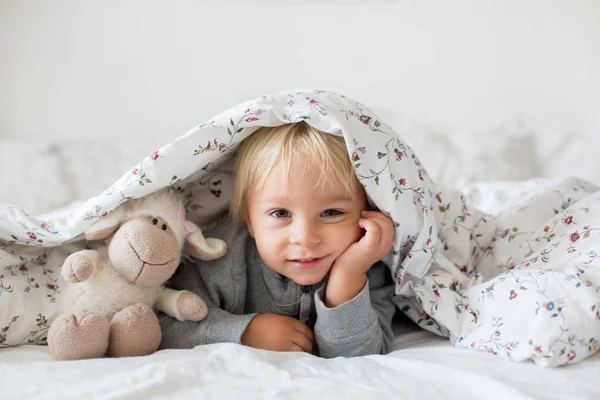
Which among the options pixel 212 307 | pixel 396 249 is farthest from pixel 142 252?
pixel 396 249

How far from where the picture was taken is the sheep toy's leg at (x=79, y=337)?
94cm

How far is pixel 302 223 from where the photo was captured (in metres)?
1.02

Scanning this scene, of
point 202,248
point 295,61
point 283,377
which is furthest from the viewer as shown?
point 295,61

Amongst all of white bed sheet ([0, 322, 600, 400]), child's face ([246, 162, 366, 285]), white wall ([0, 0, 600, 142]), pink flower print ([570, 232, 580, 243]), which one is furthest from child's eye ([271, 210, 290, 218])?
white wall ([0, 0, 600, 142])

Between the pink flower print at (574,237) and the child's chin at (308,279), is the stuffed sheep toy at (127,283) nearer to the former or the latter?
the child's chin at (308,279)

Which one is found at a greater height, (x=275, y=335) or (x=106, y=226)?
(x=106, y=226)

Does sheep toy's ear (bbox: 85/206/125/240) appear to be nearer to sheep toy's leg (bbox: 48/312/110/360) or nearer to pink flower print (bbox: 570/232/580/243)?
sheep toy's leg (bbox: 48/312/110/360)

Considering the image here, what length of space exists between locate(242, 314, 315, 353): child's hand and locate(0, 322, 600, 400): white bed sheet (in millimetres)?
57

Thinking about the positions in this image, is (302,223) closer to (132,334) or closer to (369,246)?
(369,246)

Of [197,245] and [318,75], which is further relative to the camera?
[318,75]

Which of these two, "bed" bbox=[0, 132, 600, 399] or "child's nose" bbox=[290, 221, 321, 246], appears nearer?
"bed" bbox=[0, 132, 600, 399]

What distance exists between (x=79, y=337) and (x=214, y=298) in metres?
0.26

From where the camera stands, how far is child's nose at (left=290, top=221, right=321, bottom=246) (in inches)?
39.7

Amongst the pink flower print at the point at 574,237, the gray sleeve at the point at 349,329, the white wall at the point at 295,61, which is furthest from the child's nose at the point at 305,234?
the white wall at the point at 295,61
